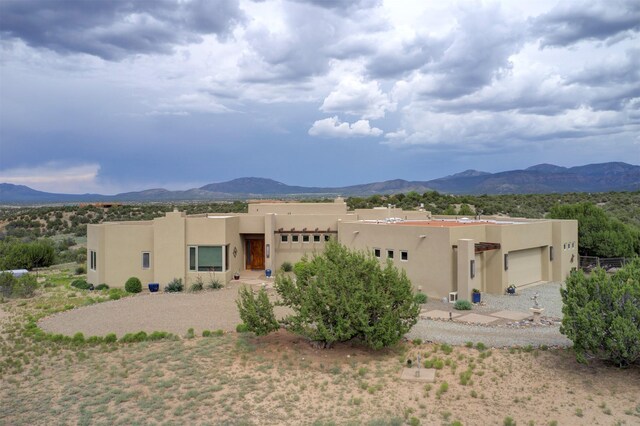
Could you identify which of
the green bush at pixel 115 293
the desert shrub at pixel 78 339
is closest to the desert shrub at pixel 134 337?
the desert shrub at pixel 78 339

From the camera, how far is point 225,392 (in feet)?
43.5

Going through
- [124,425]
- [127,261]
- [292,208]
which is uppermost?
[292,208]

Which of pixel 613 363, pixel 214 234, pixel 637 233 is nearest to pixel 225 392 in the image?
pixel 613 363

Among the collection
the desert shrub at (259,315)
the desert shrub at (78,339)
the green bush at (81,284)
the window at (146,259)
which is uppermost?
the window at (146,259)

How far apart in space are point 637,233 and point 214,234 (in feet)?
83.3

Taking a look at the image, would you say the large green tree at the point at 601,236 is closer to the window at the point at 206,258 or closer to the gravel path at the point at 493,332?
the gravel path at the point at 493,332

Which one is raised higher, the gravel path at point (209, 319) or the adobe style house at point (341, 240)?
the adobe style house at point (341, 240)

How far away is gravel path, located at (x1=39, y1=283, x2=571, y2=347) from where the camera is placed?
16.7 meters

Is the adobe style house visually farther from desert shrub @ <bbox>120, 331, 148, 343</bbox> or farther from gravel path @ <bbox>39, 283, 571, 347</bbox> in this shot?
desert shrub @ <bbox>120, 331, 148, 343</bbox>

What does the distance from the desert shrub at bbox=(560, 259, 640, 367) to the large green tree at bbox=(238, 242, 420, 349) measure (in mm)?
4216

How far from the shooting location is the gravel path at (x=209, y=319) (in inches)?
658

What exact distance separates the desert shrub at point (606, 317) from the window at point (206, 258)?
1702cm

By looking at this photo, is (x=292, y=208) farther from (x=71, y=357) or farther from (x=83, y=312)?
(x=71, y=357)

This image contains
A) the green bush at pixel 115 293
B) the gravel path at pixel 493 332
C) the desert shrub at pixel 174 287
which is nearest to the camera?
the gravel path at pixel 493 332
